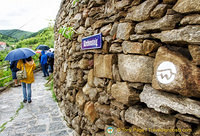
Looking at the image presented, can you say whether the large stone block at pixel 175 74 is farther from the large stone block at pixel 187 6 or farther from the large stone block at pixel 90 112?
the large stone block at pixel 90 112

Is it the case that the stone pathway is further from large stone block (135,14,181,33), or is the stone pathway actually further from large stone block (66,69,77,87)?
large stone block (135,14,181,33)

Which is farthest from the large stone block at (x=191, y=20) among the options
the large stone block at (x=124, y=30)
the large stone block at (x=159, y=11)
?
the large stone block at (x=124, y=30)

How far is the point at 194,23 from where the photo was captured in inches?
41.6

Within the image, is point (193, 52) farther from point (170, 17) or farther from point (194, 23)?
point (170, 17)

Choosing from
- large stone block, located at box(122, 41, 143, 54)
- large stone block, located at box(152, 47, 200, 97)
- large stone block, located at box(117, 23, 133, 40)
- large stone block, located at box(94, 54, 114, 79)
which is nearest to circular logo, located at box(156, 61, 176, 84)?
large stone block, located at box(152, 47, 200, 97)

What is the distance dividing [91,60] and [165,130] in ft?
4.73

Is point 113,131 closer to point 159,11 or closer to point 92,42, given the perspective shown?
point 92,42

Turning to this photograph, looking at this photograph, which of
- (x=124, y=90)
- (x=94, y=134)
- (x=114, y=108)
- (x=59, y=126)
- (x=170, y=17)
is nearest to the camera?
(x=170, y=17)

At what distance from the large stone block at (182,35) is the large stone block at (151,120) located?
637 millimetres

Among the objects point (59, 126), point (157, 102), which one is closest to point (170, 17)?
point (157, 102)

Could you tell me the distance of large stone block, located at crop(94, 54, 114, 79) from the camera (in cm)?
189

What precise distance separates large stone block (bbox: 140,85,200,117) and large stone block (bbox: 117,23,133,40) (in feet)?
1.87

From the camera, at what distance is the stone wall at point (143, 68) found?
1.12m

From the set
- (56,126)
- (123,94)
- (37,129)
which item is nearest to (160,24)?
(123,94)
